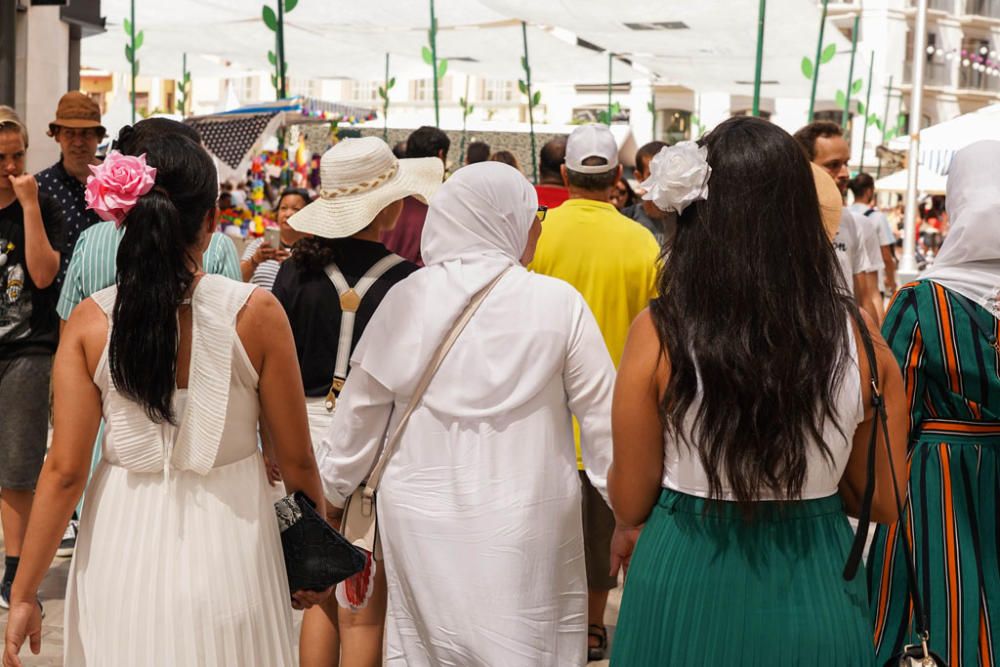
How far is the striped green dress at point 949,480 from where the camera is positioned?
357 cm

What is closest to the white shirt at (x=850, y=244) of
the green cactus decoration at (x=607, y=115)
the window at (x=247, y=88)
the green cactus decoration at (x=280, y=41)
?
the green cactus decoration at (x=280, y=41)

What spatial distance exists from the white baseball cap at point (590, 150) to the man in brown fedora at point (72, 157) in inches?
76.8

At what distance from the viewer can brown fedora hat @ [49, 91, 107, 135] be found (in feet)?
18.0

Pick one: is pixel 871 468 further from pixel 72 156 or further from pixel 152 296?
pixel 72 156

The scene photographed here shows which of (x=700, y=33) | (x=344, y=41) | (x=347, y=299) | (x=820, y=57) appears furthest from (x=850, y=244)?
(x=344, y=41)

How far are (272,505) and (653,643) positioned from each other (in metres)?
0.91

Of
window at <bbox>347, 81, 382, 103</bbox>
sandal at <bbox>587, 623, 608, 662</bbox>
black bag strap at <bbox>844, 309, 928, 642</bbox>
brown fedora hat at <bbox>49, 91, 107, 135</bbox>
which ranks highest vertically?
window at <bbox>347, 81, 382, 103</bbox>

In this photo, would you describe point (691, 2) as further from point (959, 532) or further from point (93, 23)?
point (959, 532)

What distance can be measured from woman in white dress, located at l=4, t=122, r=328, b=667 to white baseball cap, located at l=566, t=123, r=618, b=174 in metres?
2.54

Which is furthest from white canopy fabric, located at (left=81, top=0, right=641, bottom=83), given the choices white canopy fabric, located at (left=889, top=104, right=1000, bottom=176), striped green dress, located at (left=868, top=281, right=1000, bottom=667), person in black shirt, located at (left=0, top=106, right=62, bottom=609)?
striped green dress, located at (left=868, top=281, right=1000, bottom=667)

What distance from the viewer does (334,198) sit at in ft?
13.9

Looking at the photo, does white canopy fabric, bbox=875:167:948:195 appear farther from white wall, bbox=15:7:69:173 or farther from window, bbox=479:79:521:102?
window, bbox=479:79:521:102

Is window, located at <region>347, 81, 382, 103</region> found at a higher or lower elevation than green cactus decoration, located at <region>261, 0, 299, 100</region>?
higher

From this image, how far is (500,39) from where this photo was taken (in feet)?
70.4
